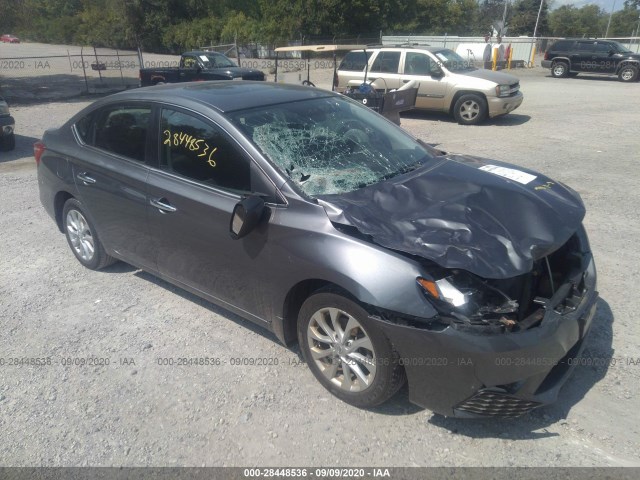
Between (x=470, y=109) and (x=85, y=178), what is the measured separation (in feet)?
32.9

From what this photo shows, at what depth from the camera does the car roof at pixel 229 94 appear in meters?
3.60

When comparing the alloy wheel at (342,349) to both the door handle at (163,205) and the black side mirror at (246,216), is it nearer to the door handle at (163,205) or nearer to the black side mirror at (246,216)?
the black side mirror at (246,216)

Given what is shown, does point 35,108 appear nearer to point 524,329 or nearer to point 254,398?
point 254,398

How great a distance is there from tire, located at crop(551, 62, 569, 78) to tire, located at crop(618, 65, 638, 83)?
2.33 meters

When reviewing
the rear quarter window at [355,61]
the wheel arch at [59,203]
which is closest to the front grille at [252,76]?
the rear quarter window at [355,61]

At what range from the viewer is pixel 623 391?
3039mm

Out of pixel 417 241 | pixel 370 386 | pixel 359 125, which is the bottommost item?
pixel 370 386

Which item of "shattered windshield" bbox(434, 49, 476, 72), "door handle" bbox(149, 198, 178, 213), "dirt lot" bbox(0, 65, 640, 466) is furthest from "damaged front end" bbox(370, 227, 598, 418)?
"shattered windshield" bbox(434, 49, 476, 72)

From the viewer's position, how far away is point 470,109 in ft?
40.1

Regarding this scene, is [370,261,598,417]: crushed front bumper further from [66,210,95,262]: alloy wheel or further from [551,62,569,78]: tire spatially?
[551,62,569,78]: tire

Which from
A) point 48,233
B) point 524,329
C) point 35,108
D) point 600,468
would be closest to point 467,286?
point 524,329

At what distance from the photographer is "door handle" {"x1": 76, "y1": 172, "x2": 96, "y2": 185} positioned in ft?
13.9

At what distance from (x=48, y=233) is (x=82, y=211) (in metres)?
1.54

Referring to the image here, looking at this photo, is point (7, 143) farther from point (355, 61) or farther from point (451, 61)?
point (451, 61)
